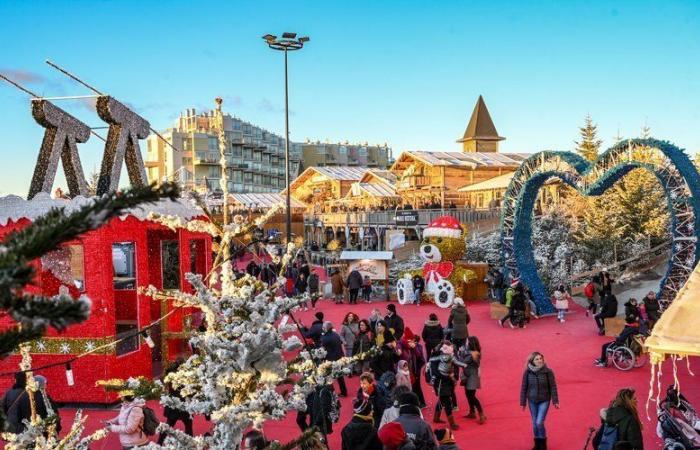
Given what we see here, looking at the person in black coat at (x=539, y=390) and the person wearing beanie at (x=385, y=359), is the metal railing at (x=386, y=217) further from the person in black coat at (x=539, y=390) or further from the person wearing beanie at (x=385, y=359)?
the person in black coat at (x=539, y=390)

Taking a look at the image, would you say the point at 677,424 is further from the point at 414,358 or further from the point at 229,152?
the point at 229,152

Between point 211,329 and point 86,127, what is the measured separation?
930 centimetres

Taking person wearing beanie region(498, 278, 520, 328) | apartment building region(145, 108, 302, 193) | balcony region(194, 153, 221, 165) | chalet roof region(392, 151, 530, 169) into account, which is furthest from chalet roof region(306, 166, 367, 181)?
person wearing beanie region(498, 278, 520, 328)

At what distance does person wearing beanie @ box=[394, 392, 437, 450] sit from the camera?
18.6ft

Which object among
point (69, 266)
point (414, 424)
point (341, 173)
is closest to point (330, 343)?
point (414, 424)

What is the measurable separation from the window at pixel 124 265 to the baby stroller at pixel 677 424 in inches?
328

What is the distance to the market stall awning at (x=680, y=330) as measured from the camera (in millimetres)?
5176

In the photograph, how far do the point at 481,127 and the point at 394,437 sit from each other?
54449 millimetres

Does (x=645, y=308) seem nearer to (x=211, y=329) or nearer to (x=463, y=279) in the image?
(x=463, y=279)

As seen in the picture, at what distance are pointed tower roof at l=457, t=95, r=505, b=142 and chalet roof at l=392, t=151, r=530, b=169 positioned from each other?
42.4ft

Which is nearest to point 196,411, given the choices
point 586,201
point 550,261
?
point 550,261

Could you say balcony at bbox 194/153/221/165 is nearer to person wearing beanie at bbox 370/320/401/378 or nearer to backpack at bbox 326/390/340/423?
person wearing beanie at bbox 370/320/401/378

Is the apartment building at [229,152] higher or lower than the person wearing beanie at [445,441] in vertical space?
higher

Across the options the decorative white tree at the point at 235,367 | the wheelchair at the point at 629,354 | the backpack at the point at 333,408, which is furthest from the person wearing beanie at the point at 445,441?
the wheelchair at the point at 629,354
